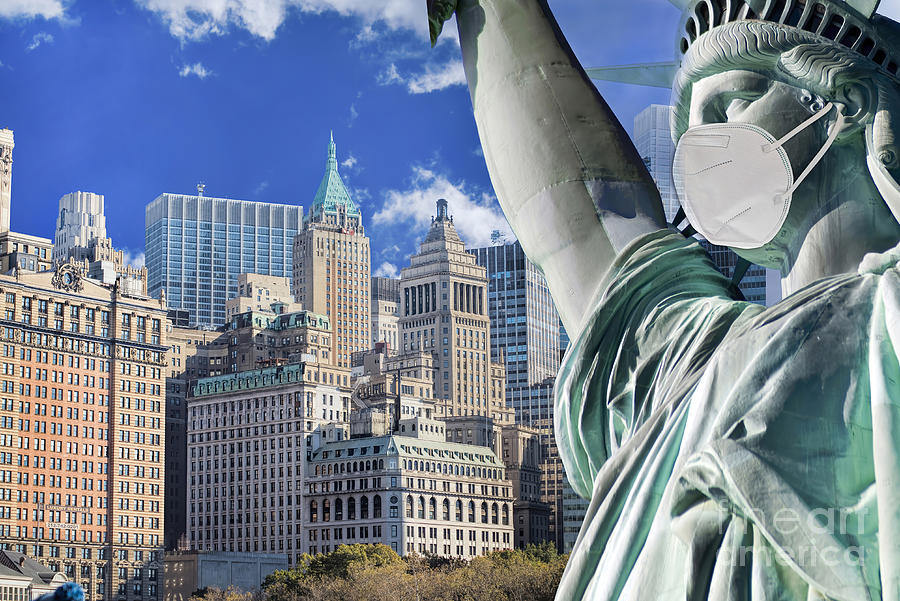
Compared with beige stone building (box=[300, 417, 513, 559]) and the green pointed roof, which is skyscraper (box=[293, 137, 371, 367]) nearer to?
the green pointed roof

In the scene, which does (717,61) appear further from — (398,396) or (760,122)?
(398,396)

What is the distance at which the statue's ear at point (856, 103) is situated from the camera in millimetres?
6426

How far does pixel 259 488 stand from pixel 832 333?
394 feet

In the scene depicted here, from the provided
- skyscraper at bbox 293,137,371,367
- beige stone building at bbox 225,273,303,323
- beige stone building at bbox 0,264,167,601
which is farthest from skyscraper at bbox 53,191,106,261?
beige stone building at bbox 0,264,167,601

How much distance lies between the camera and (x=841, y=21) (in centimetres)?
655

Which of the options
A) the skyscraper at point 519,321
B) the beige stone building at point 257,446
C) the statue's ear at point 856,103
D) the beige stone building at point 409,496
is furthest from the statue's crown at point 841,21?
the skyscraper at point 519,321

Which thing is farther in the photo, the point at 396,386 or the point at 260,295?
the point at 260,295

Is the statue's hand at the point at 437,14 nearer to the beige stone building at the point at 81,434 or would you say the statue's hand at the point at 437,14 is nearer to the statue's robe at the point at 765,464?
the statue's robe at the point at 765,464

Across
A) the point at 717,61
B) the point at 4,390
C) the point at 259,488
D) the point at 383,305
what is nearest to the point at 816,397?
the point at 717,61

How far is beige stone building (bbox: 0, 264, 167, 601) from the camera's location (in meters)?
103

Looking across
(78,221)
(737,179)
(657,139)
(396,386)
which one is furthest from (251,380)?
(737,179)

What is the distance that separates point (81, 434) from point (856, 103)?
4182 inches

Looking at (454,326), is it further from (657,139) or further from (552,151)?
(552,151)

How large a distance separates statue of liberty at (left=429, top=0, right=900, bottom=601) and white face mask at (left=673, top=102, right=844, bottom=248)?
0.01 metres
